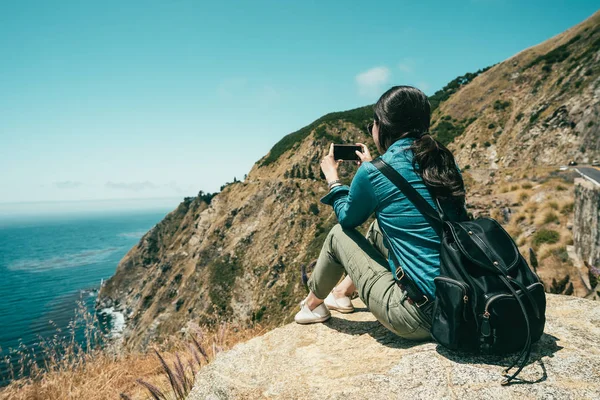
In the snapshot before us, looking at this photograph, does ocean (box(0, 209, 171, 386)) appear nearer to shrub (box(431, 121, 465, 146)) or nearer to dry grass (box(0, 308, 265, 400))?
dry grass (box(0, 308, 265, 400))

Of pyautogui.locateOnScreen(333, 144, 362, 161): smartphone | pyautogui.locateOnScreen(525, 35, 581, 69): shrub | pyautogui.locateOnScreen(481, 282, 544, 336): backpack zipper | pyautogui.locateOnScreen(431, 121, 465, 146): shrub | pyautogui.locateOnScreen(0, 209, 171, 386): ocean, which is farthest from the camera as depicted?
pyautogui.locateOnScreen(0, 209, 171, 386): ocean

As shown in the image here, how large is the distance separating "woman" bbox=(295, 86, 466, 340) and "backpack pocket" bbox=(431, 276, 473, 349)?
15 centimetres

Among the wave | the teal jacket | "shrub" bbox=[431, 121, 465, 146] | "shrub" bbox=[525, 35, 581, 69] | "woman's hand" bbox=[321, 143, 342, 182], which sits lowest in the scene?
the wave

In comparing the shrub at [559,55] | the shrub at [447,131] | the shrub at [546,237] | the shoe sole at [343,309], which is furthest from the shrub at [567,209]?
the shrub at [559,55]

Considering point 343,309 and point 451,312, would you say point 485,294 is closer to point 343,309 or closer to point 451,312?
point 451,312

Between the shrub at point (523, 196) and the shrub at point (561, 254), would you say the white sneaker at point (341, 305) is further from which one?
the shrub at point (523, 196)

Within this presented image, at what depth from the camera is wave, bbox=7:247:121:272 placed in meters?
137

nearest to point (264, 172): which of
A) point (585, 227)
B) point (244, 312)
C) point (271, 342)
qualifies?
point (244, 312)

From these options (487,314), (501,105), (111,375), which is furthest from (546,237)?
(501,105)

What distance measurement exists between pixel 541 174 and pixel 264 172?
5840 centimetres

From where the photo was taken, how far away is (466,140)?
178 ft

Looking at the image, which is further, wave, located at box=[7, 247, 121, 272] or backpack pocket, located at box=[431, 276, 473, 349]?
wave, located at box=[7, 247, 121, 272]

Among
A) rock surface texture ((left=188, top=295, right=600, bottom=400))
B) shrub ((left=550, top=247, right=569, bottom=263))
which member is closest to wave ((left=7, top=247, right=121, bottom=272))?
shrub ((left=550, top=247, right=569, bottom=263))

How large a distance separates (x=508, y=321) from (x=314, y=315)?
2.26 m
